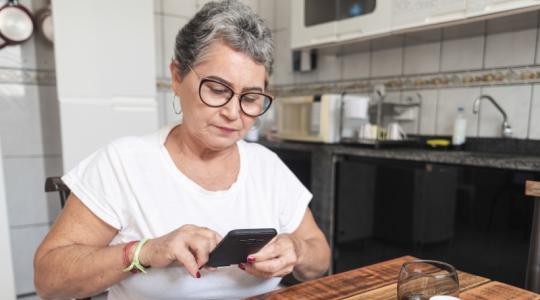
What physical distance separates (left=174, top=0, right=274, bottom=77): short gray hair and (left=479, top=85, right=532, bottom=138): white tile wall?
63.0 inches

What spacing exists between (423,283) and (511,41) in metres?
1.85

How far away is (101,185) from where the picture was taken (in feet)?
2.84

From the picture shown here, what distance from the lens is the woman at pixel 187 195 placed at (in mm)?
780

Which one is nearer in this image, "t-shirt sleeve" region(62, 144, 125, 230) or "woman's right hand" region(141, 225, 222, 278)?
"woman's right hand" region(141, 225, 222, 278)

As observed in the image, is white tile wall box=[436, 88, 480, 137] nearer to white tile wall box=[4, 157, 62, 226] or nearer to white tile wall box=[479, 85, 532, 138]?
white tile wall box=[479, 85, 532, 138]

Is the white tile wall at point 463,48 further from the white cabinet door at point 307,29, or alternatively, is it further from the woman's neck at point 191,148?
the woman's neck at point 191,148

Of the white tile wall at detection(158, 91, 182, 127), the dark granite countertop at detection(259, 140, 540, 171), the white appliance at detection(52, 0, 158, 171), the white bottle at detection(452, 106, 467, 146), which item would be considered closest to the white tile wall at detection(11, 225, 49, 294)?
the white appliance at detection(52, 0, 158, 171)

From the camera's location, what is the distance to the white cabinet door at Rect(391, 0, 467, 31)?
5.69 feet

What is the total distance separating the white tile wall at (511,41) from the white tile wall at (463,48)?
0.04 m

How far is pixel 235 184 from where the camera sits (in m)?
1.01

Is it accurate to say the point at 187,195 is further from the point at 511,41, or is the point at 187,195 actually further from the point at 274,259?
the point at 511,41

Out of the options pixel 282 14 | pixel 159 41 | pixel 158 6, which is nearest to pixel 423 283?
pixel 159 41

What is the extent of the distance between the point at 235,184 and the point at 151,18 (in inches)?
64.5

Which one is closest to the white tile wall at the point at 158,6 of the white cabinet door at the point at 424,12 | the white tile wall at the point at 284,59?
the white tile wall at the point at 284,59
